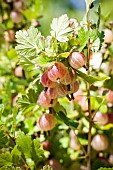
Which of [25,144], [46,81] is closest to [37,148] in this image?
[25,144]

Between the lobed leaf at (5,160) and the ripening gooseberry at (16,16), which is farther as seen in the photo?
the ripening gooseberry at (16,16)

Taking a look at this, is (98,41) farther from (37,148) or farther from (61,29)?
(37,148)

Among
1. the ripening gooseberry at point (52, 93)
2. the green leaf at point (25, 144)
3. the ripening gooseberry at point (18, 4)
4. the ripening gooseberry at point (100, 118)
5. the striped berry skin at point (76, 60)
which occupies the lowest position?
the green leaf at point (25, 144)

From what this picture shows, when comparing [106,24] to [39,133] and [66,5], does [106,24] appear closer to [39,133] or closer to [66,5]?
[39,133]

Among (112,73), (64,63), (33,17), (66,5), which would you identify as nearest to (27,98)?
(64,63)

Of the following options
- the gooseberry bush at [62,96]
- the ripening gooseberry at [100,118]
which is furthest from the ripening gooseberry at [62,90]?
the ripening gooseberry at [100,118]

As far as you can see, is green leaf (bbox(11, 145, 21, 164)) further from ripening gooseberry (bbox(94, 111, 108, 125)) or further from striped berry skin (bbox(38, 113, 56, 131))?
ripening gooseberry (bbox(94, 111, 108, 125))

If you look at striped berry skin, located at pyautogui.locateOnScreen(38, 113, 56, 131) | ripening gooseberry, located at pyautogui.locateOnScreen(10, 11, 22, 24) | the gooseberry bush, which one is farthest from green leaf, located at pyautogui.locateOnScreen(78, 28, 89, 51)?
ripening gooseberry, located at pyautogui.locateOnScreen(10, 11, 22, 24)

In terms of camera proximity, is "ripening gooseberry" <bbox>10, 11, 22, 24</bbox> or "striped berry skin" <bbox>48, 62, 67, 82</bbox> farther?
"ripening gooseberry" <bbox>10, 11, 22, 24</bbox>

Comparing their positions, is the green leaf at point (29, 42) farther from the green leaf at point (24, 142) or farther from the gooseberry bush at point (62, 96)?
the green leaf at point (24, 142)
